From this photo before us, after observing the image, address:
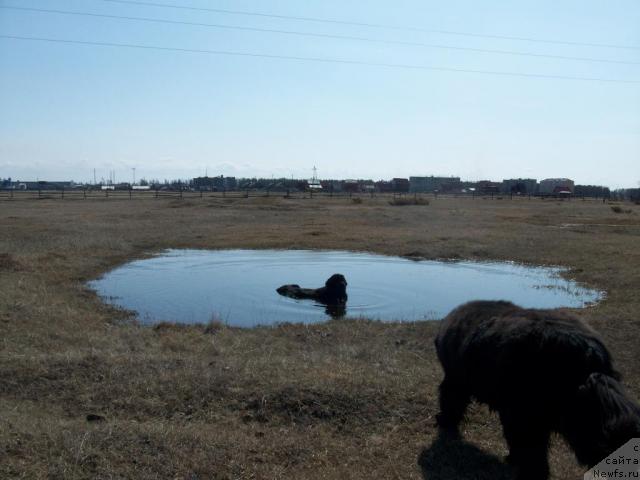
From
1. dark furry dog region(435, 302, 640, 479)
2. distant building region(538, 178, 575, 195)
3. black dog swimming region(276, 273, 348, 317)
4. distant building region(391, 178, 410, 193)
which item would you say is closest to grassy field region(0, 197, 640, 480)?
dark furry dog region(435, 302, 640, 479)

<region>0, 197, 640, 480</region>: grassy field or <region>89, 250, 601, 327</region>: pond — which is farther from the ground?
<region>0, 197, 640, 480</region>: grassy field

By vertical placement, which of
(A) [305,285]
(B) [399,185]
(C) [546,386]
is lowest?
(A) [305,285]

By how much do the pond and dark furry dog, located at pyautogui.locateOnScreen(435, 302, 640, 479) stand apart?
8.82m

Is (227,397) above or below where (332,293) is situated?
above

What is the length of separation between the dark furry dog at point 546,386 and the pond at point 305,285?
28.9 ft

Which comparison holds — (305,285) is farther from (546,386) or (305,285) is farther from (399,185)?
(399,185)

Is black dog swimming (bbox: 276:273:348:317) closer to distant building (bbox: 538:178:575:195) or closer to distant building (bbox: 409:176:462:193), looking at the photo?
distant building (bbox: 538:178:575:195)

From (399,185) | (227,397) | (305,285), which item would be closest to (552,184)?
(399,185)

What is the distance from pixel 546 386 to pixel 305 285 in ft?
48.4

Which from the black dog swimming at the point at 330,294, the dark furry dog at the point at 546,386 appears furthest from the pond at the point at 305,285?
the dark furry dog at the point at 546,386

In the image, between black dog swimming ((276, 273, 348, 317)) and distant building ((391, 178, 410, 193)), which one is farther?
distant building ((391, 178, 410, 193))

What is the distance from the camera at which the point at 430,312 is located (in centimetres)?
1523

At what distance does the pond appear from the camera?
1522 centimetres

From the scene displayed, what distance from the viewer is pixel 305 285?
63.4 ft
